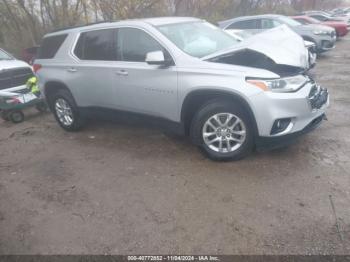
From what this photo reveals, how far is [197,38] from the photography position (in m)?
4.55

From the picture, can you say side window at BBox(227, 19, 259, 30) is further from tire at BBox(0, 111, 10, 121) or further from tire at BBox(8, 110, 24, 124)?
tire at BBox(0, 111, 10, 121)

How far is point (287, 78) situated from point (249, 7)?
2298 centimetres

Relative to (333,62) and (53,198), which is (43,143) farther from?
(333,62)

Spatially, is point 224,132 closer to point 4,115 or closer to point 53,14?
point 4,115

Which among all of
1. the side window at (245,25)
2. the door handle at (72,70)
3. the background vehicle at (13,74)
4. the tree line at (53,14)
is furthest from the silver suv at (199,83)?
the tree line at (53,14)

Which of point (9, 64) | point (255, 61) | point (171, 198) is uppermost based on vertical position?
point (255, 61)

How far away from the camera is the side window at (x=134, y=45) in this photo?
4.27 meters

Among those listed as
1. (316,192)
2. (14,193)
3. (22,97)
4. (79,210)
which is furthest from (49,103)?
(316,192)

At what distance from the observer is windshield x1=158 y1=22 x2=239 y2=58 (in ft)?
13.9

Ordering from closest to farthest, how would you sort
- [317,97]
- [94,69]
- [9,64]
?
[317,97], [94,69], [9,64]

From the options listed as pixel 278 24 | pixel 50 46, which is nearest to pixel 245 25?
pixel 278 24

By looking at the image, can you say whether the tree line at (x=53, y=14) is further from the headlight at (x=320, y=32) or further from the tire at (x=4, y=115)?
the headlight at (x=320, y=32)

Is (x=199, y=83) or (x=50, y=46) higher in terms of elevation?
(x=50, y=46)

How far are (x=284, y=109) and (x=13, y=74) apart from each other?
615 centimetres
